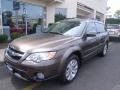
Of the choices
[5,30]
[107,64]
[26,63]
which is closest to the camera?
[26,63]

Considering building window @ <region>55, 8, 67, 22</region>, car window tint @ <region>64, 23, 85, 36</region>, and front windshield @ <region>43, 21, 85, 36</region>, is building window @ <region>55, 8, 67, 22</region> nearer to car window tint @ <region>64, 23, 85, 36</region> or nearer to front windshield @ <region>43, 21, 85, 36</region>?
front windshield @ <region>43, 21, 85, 36</region>

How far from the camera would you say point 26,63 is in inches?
149

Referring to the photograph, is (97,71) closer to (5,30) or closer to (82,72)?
(82,72)

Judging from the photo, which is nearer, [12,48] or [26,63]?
[26,63]

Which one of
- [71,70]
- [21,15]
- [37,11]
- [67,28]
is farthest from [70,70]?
[37,11]

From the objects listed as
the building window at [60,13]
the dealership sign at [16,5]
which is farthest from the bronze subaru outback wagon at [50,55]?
the building window at [60,13]

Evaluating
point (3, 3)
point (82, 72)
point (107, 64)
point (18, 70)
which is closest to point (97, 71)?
point (82, 72)

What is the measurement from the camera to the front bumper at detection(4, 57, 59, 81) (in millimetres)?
3763

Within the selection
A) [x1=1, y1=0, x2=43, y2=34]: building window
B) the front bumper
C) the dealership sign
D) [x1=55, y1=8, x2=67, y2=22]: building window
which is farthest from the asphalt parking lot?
[x1=55, y1=8, x2=67, y2=22]: building window

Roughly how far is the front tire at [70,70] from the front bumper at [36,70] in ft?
1.22

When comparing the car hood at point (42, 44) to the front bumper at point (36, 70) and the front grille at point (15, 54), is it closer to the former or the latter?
the front grille at point (15, 54)

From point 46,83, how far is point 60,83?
36cm

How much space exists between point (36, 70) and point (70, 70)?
46.2 inches

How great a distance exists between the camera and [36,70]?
376cm
